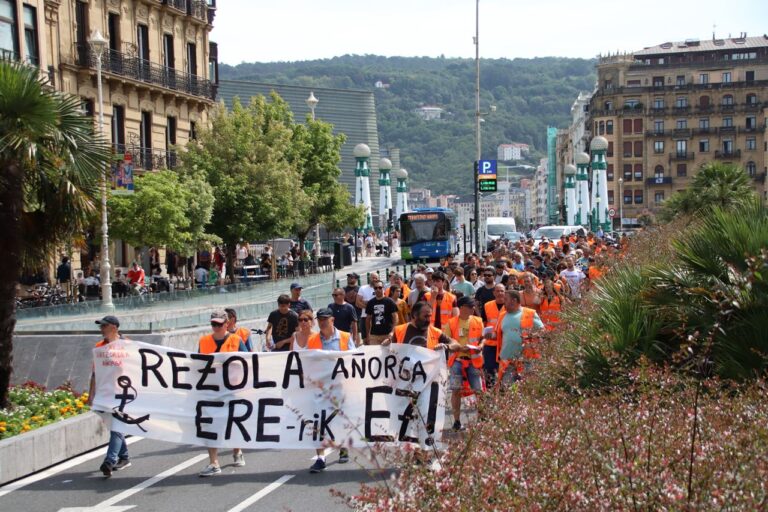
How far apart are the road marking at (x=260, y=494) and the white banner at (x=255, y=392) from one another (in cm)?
38

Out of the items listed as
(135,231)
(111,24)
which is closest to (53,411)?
(135,231)

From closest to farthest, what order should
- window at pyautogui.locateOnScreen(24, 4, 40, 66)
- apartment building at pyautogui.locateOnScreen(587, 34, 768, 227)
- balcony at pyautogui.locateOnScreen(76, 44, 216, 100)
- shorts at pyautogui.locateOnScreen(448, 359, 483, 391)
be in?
shorts at pyautogui.locateOnScreen(448, 359, 483, 391) < window at pyautogui.locateOnScreen(24, 4, 40, 66) < balcony at pyautogui.locateOnScreen(76, 44, 216, 100) < apartment building at pyautogui.locateOnScreen(587, 34, 768, 227)

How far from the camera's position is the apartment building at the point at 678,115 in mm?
111688

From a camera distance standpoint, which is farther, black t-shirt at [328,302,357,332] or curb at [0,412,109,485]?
black t-shirt at [328,302,357,332]

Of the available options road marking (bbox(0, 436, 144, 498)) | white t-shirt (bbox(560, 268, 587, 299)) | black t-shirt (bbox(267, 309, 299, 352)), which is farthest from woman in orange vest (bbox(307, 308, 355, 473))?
white t-shirt (bbox(560, 268, 587, 299))

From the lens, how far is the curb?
1073 cm

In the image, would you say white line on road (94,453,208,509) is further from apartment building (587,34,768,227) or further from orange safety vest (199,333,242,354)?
apartment building (587,34,768,227)

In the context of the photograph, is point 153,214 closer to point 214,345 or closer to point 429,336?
point 214,345

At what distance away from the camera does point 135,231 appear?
95.2 feet

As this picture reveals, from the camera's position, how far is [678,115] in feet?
372

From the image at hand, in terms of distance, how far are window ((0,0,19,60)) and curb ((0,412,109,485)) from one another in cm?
1911

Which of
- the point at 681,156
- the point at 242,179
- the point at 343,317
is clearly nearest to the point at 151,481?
the point at 343,317

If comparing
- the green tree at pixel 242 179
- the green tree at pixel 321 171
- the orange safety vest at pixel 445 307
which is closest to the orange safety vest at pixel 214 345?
the orange safety vest at pixel 445 307

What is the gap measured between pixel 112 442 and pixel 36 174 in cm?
402
